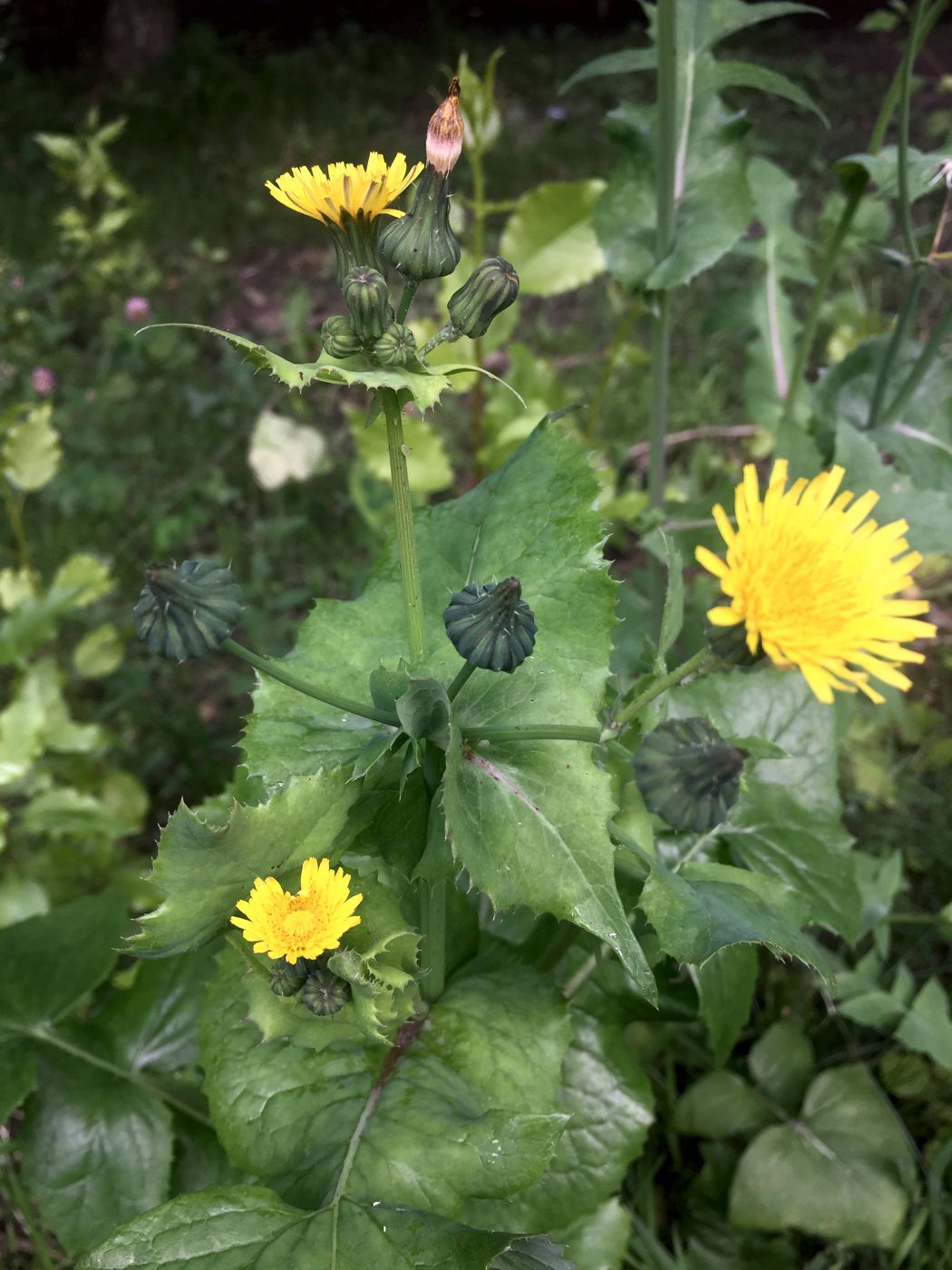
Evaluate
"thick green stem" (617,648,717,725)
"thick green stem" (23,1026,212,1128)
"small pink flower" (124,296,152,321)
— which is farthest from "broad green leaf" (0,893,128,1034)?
"small pink flower" (124,296,152,321)

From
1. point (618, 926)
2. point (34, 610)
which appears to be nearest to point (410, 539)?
point (618, 926)

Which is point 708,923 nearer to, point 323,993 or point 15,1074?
point 323,993

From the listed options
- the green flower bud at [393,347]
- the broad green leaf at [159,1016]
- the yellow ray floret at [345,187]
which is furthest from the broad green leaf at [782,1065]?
the yellow ray floret at [345,187]

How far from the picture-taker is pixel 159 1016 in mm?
1940

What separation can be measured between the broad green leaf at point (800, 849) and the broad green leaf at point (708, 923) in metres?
0.43

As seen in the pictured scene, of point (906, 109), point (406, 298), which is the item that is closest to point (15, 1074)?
point (406, 298)

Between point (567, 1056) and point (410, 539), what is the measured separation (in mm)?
1106

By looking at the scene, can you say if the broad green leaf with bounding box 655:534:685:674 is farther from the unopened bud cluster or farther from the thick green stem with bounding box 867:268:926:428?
the thick green stem with bounding box 867:268:926:428

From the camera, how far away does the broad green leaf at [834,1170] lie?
2.08 metres

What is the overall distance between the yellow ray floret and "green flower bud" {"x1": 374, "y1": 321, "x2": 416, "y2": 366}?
17 centimetres

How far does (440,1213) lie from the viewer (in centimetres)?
132

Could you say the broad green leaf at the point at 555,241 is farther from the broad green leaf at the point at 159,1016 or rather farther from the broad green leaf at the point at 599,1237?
the broad green leaf at the point at 599,1237

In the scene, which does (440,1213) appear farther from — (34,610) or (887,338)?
(887,338)

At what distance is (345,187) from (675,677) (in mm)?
706
